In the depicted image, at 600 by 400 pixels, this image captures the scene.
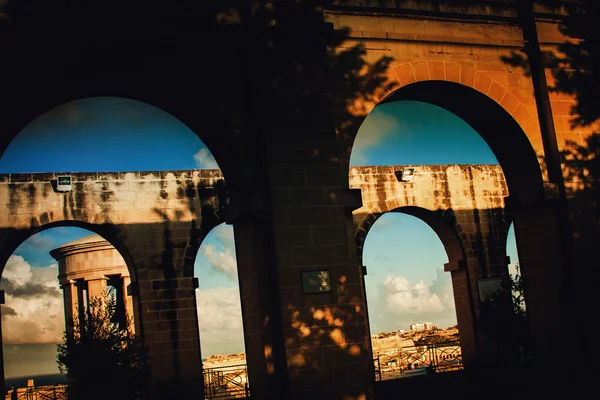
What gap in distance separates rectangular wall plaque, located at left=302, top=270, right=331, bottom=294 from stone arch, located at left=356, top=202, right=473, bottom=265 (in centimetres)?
970

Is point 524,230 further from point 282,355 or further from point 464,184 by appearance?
point 464,184

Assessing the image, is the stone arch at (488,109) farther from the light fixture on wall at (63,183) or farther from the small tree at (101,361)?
the light fixture on wall at (63,183)

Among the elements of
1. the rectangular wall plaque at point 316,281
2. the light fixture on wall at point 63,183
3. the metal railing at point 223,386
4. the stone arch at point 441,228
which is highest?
the light fixture on wall at point 63,183

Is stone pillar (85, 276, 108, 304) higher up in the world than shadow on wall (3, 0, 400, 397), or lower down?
lower down

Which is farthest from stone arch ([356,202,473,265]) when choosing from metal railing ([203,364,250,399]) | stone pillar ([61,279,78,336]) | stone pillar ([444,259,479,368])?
stone pillar ([61,279,78,336])

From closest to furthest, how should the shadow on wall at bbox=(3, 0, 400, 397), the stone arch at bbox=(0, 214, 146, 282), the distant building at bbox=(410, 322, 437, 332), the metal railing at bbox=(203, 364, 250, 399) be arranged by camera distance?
the shadow on wall at bbox=(3, 0, 400, 397)
the stone arch at bbox=(0, 214, 146, 282)
the metal railing at bbox=(203, 364, 250, 399)
the distant building at bbox=(410, 322, 437, 332)

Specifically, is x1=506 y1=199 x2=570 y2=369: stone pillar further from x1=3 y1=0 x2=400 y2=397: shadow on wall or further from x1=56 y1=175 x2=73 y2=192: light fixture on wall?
x1=56 y1=175 x2=73 y2=192: light fixture on wall

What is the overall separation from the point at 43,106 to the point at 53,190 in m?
7.68

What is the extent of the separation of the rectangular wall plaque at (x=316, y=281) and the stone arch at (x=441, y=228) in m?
9.70

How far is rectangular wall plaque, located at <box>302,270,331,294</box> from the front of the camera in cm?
951

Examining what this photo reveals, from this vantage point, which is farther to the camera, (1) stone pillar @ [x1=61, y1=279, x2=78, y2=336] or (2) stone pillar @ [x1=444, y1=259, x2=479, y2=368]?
(1) stone pillar @ [x1=61, y1=279, x2=78, y2=336]

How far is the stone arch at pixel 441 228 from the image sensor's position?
64.0 ft

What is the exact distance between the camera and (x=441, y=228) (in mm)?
20281

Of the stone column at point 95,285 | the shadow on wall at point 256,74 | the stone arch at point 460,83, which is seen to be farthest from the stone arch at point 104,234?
the stone arch at point 460,83
